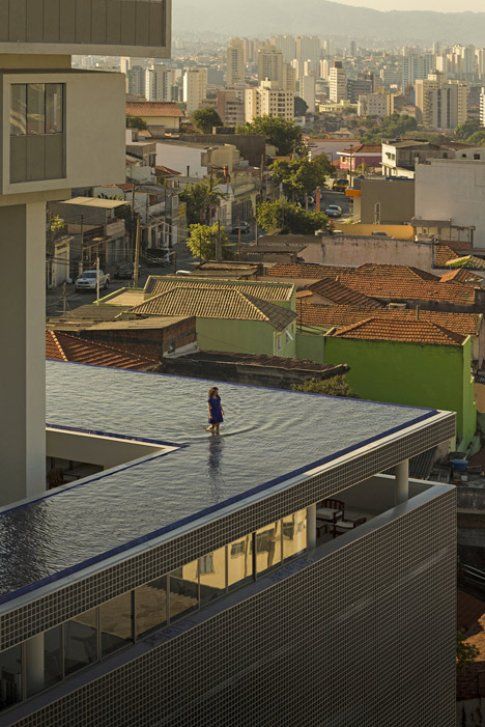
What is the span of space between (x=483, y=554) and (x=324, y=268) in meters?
23.2

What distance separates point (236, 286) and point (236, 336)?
3.53 meters

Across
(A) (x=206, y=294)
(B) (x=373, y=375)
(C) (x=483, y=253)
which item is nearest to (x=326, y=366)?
(B) (x=373, y=375)

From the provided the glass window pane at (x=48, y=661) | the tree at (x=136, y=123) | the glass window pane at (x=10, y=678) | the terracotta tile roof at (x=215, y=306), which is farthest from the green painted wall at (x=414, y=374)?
the tree at (x=136, y=123)

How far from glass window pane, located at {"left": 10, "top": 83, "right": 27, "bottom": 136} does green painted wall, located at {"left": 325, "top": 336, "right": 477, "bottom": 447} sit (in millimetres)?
21905

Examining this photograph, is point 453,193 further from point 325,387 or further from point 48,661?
point 48,661

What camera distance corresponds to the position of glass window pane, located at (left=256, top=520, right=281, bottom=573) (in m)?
15.2

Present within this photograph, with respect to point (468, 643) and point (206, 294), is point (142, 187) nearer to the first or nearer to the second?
point (206, 294)

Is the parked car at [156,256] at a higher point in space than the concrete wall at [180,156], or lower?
lower

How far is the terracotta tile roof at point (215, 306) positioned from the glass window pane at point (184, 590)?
23.7m

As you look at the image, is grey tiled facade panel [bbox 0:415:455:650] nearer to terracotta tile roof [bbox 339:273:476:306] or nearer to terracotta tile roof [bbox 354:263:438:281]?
terracotta tile roof [bbox 339:273:476:306]

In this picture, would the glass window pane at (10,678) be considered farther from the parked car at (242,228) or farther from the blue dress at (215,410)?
the parked car at (242,228)

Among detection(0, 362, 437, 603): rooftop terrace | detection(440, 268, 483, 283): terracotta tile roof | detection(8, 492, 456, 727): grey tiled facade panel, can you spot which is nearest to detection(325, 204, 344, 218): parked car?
detection(440, 268, 483, 283): terracotta tile roof

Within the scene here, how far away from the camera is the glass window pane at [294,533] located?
1552 cm

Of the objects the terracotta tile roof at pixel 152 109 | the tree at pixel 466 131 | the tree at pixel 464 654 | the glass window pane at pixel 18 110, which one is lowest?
the tree at pixel 464 654
